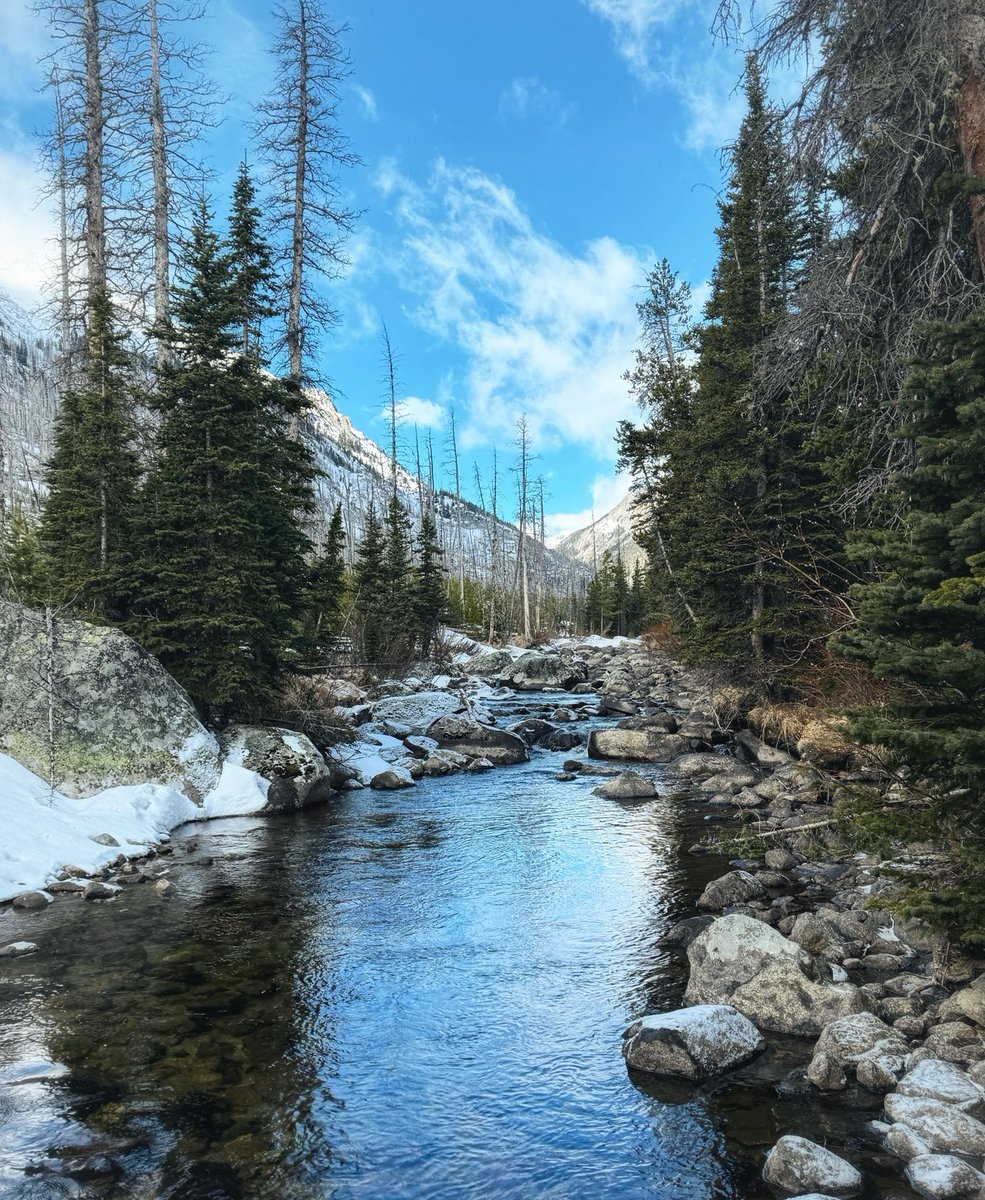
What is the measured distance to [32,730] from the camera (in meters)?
11.4

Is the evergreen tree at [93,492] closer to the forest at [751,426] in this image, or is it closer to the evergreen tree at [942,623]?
the forest at [751,426]

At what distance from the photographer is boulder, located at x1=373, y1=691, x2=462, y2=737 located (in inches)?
884

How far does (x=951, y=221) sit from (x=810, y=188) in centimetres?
148

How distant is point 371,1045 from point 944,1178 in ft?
12.1

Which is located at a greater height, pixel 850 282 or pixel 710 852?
pixel 850 282

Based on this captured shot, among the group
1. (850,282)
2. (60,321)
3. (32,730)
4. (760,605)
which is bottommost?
(32,730)

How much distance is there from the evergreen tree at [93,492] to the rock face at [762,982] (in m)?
11.8

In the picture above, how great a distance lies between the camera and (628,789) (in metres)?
14.0

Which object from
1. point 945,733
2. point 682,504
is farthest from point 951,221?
point 682,504

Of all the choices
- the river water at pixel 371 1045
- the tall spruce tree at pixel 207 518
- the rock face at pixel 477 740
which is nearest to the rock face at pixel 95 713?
the tall spruce tree at pixel 207 518

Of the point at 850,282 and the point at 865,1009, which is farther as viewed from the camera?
the point at 850,282

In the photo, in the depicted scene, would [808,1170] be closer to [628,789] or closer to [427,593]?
[628,789]

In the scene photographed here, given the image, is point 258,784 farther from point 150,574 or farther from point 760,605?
point 760,605

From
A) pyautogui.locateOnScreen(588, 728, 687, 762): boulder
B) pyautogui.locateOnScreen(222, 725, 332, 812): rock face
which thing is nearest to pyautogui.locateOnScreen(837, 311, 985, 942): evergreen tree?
pyautogui.locateOnScreen(222, 725, 332, 812): rock face
